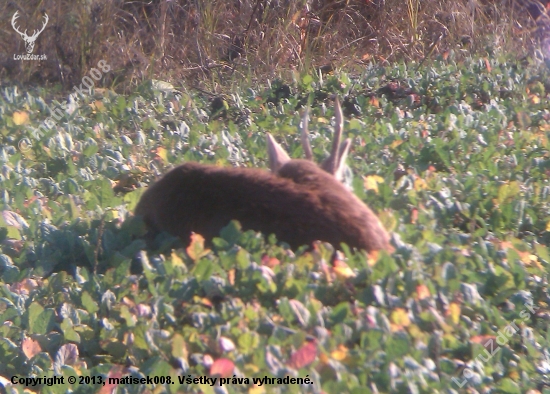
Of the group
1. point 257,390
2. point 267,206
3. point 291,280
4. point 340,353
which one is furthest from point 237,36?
point 257,390

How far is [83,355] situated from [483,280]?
6.00 feet

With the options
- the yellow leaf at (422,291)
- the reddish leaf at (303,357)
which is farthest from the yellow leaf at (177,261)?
the yellow leaf at (422,291)

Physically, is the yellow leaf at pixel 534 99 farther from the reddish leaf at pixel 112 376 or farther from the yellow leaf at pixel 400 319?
the reddish leaf at pixel 112 376

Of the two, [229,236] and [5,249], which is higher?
[229,236]

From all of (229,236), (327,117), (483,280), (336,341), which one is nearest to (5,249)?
(229,236)

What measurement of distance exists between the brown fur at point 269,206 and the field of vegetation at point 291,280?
0.43 feet

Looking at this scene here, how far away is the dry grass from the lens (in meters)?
9.79

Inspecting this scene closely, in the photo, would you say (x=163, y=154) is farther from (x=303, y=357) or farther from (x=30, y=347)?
(x=303, y=357)

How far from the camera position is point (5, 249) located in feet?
14.5

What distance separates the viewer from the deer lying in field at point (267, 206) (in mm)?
3639

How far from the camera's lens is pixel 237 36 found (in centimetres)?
1084

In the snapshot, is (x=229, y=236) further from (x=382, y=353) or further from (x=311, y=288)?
(x=382, y=353)

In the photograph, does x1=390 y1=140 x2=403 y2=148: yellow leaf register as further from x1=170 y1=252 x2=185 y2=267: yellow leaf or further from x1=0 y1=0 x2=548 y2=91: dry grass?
x1=0 y1=0 x2=548 y2=91: dry grass

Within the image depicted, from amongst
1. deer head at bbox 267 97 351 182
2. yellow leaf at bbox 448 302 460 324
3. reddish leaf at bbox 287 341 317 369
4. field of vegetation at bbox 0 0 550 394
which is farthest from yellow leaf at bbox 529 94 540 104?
reddish leaf at bbox 287 341 317 369
